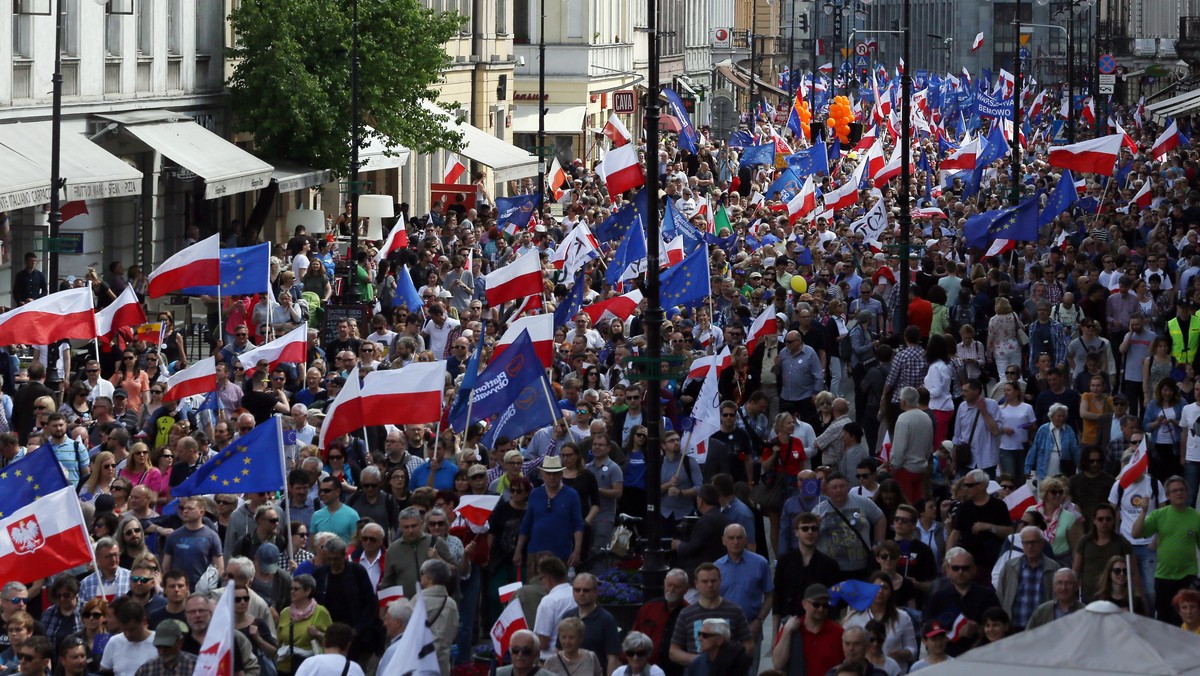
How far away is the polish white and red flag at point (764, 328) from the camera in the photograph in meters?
20.5

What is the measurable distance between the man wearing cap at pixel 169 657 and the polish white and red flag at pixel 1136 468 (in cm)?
632

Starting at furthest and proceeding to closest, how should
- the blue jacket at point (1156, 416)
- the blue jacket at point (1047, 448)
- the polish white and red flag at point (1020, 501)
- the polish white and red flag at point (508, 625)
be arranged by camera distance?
the blue jacket at point (1156, 416) < the blue jacket at point (1047, 448) < the polish white and red flag at point (1020, 501) < the polish white and red flag at point (508, 625)

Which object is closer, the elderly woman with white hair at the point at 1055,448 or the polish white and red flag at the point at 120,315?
the elderly woman with white hair at the point at 1055,448

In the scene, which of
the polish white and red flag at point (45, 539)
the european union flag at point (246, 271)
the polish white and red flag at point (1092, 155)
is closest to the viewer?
the polish white and red flag at point (45, 539)

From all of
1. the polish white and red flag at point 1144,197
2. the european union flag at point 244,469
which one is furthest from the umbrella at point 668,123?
the european union flag at point 244,469

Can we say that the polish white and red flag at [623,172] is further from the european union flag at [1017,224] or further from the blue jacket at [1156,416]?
the blue jacket at [1156,416]

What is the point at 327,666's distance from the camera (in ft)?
35.1

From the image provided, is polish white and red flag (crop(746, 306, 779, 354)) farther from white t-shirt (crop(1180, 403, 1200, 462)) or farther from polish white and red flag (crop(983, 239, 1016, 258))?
polish white and red flag (crop(983, 239, 1016, 258))

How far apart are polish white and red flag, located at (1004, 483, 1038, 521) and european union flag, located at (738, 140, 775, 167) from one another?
3303 cm

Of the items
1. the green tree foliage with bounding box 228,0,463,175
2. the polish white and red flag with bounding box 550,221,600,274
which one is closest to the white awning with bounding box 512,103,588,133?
the green tree foliage with bounding box 228,0,463,175

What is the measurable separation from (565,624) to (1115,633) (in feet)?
12.5

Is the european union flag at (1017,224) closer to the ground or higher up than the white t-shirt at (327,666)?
higher up

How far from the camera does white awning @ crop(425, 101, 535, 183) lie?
4681 cm

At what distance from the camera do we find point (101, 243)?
33219mm
